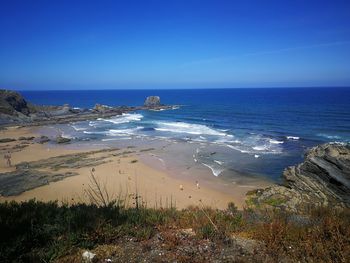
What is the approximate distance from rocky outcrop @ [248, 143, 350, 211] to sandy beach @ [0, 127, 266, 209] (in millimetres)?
2355

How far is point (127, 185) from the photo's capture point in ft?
78.3

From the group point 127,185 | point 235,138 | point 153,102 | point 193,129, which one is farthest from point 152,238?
point 153,102

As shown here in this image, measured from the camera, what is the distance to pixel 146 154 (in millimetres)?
34562

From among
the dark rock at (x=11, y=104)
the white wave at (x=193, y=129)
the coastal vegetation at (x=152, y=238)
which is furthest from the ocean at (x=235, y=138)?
the coastal vegetation at (x=152, y=238)

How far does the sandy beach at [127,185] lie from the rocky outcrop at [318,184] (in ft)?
7.73

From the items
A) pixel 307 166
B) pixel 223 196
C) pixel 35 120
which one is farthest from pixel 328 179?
pixel 35 120

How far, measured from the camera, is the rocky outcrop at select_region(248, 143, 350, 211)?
16.4 m

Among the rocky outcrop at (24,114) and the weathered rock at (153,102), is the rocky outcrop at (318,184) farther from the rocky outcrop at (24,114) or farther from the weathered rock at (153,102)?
the weathered rock at (153,102)

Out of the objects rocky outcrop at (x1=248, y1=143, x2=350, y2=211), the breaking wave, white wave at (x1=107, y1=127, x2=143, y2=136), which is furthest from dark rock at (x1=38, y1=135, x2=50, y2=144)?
rocky outcrop at (x1=248, y1=143, x2=350, y2=211)

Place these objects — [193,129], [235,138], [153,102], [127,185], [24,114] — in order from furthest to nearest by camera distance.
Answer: [153,102] < [24,114] < [193,129] < [235,138] < [127,185]

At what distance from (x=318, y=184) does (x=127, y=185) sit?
45.3ft

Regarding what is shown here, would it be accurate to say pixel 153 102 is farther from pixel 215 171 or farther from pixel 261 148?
pixel 215 171

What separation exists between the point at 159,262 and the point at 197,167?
2320 centimetres

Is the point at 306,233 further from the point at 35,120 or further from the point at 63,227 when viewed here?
the point at 35,120
